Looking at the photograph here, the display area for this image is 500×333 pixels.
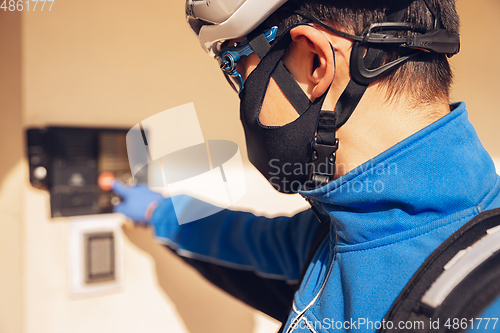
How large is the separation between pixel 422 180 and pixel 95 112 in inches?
34.8

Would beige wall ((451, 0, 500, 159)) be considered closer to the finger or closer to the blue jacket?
the blue jacket

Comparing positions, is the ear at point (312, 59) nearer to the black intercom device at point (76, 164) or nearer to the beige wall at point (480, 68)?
the black intercom device at point (76, 164)

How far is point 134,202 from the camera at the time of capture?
0.98 meters

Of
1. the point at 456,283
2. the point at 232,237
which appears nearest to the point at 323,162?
the point at 456,283

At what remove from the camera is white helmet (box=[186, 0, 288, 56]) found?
0.61 m

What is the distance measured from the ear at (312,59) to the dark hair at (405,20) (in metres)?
0.04

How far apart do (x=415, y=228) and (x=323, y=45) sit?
1.20 feet

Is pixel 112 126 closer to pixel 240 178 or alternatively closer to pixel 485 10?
pixel 240 178

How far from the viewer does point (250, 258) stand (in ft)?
3.33

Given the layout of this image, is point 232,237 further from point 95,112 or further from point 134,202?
point 95,112

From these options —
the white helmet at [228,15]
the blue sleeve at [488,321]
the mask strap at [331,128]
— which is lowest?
the blue sleeve at [488,321]

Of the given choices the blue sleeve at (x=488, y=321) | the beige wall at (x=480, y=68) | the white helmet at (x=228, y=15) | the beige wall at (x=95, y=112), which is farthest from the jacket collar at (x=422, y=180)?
the beige wall at (x=480, y=68)

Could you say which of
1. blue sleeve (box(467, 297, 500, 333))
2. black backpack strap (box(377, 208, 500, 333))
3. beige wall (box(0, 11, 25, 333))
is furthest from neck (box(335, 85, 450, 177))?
beige wall (box(0, 11, 25, 333))

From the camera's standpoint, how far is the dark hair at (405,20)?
58 centimetres
